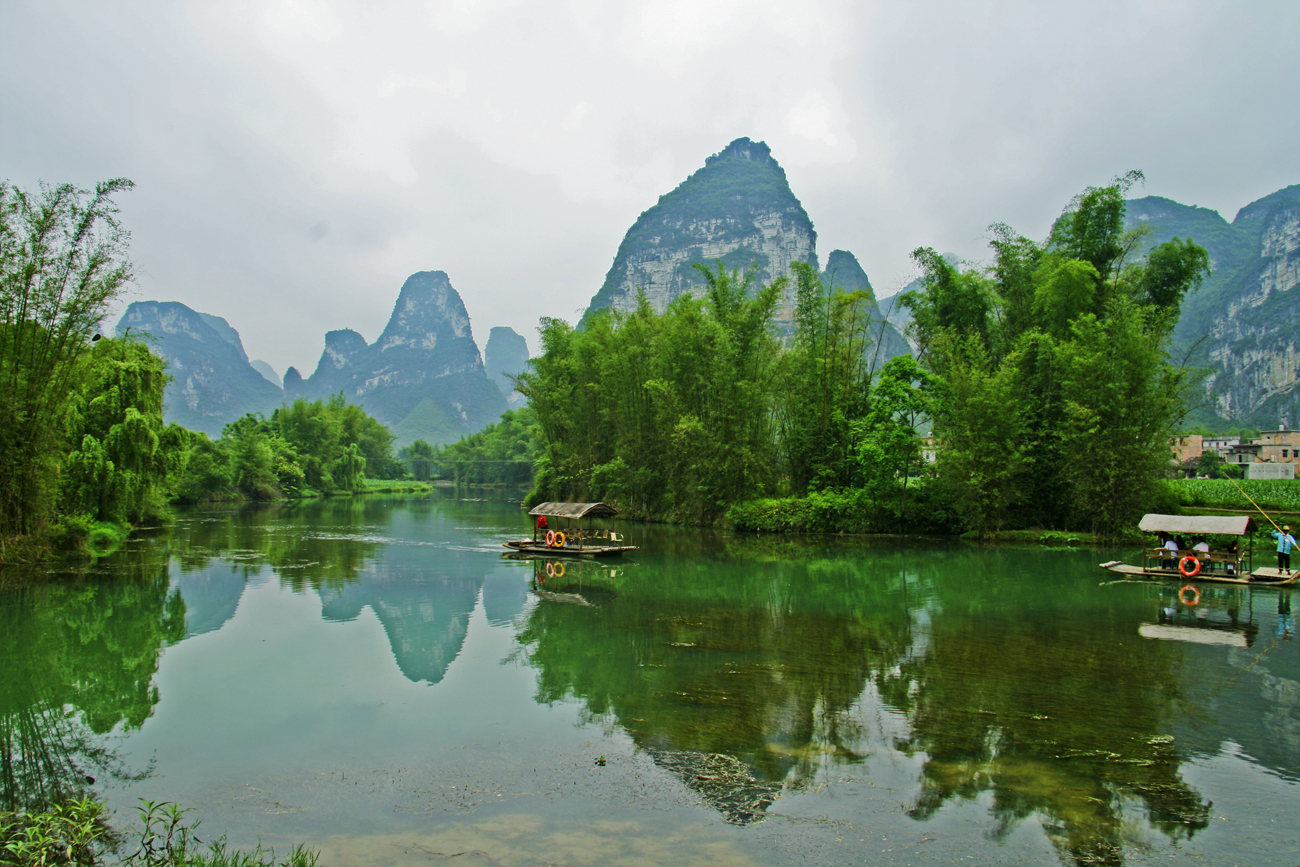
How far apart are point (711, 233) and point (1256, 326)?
10120 cm

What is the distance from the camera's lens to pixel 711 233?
16262 centimetres

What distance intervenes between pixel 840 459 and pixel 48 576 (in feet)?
91.6

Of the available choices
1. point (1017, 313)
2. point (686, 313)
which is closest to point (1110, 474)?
point (1017, 313)

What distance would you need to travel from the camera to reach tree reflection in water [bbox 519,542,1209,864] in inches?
235

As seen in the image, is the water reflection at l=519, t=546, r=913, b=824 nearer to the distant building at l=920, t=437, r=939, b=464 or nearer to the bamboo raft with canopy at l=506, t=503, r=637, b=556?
the bamboo raft with canopy at l=506, t=503, r=637, b=556

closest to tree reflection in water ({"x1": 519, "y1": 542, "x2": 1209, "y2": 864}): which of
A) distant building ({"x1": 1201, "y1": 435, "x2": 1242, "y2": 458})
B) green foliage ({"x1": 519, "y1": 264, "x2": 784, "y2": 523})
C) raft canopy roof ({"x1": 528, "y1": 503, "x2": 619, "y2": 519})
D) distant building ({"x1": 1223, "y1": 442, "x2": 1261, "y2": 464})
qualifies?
raft canopy roof ({"x1": 528, "y1": 503, "x2": 619, "y2": 519})

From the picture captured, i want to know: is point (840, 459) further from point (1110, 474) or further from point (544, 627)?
point (544, 627)

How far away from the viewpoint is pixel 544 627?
1290 centimetres

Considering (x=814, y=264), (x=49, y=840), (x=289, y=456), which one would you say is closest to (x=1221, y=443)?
(x=49, y=840)

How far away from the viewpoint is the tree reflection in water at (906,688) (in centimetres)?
597

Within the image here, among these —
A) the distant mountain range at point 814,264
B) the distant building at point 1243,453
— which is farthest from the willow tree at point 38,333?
the distant building at point 1243,453

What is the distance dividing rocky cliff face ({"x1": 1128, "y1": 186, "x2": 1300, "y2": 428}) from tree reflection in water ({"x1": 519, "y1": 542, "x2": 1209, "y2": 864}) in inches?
3795

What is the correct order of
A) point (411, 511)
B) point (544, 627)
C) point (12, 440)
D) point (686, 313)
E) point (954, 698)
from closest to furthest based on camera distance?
point (954, 698)
point (544, 627)
point (12, 440)
point (686, 313)
point (411, 511)

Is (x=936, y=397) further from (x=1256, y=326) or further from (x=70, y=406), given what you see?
(x=1256, y=326)
